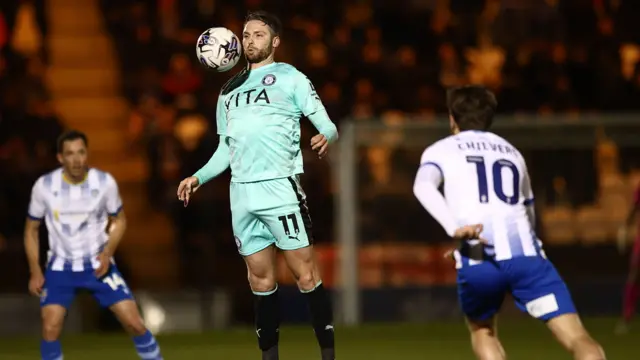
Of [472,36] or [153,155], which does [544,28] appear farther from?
[153,155]

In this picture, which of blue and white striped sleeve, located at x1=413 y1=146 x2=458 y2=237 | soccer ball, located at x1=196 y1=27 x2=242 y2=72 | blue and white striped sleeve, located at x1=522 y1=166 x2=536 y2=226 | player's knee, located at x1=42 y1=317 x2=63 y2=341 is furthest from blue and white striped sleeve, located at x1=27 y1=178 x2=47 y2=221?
blue and white striped sleeve, located at x1=522 y1=166 x2=536 y2=226

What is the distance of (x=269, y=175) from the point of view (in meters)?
6.48

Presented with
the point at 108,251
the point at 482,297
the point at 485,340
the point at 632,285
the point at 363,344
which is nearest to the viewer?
the point at 482,297

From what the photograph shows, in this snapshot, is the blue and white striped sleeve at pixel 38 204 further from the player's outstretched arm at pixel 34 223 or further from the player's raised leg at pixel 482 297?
the player's raised leg at pixel 482 297

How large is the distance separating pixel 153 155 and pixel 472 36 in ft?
14.3

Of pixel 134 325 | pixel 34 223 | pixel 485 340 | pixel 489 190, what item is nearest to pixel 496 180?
pixel 489 190

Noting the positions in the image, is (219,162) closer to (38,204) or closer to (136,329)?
(136,329)

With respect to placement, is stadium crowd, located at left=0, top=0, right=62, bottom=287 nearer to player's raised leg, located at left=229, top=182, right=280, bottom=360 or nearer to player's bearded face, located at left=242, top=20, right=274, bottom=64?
player's raised leg, located at left=229, top=182, right=280, bottom=360

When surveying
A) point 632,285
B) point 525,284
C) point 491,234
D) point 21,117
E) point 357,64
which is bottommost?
point 632,285

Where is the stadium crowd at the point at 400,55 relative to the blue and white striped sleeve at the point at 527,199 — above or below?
above

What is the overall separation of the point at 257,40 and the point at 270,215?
0.89 meters

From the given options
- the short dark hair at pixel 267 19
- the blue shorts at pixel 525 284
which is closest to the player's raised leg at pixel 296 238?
the short dark hair at pixel 267 19

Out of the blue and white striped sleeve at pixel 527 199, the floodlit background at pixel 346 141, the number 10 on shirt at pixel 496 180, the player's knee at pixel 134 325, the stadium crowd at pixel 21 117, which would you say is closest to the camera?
the number 10 on shirt at pixel 496 180

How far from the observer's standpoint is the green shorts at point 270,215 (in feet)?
21.3
